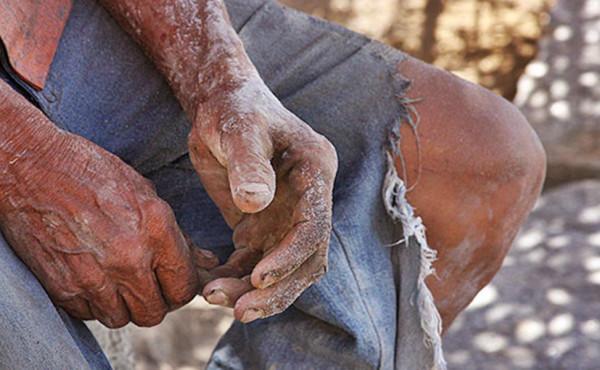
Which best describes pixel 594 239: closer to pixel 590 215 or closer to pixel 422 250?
pixel 590 215

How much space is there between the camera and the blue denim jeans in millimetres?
1353

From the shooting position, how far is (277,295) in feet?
3.90

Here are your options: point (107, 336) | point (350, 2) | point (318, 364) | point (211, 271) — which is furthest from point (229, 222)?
point (350, 2)

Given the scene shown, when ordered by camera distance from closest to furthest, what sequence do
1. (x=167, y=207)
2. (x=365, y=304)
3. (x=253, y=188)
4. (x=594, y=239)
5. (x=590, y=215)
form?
(x=253, y=188) < (x=167, y=207) < (x=365, y=304) < (x=594, y=239) < (x=590, y=215)

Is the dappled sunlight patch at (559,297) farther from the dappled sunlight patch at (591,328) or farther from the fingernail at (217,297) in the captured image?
the fingernail at (217,297)

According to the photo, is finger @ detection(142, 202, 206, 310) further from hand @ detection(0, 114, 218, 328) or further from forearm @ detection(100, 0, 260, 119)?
forearm @ detection(100, 0, 260, 119)

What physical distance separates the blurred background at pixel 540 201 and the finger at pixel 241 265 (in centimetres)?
58

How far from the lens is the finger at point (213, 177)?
1272mm

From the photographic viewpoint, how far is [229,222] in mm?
1330

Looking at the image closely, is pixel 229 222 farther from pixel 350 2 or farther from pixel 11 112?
pixel 350 2

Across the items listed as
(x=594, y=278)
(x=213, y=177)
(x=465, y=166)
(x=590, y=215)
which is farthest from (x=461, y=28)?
(x=213, y=177)

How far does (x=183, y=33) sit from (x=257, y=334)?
38 cm

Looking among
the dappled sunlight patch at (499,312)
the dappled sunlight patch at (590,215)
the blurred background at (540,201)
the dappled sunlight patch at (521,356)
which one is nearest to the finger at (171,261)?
the blurred background at (540,201)

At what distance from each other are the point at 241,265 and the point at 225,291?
0.09m
